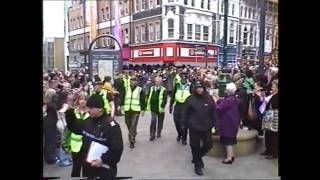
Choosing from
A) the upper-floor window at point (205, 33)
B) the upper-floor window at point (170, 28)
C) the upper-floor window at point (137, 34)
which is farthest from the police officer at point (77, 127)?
the upper-floor window at point (205, 33)

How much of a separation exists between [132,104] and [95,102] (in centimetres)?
30

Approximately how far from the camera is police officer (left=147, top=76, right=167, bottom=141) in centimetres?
387

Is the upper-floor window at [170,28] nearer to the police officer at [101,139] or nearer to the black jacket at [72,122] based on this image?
the police officer at [101,139]

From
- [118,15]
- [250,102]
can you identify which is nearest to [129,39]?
[118,15]

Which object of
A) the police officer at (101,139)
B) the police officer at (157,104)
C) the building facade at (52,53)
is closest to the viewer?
the building facade at (52,53)

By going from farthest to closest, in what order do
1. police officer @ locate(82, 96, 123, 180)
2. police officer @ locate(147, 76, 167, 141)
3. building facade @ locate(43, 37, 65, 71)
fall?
1. police officer @ locate(147, 76, 167, 141)
2. police officer @ locate(82, 96, 123, 180)
3. building facade @ locate(43, 37, 65, 71)

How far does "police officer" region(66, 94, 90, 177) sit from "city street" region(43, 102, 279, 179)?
11.3 inches

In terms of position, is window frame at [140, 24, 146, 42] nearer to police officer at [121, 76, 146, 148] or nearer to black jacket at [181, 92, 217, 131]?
police officer at [121, 76, 146, 148]

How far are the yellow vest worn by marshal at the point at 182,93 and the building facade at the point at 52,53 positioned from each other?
0.95m

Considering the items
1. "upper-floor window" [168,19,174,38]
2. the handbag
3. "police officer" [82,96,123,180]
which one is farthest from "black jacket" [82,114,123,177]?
the handbag

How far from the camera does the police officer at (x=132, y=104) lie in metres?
3.81
